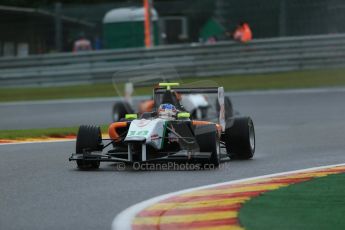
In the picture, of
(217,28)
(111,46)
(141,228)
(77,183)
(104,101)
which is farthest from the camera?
(111,46)

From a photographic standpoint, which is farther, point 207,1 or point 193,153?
point 207,1

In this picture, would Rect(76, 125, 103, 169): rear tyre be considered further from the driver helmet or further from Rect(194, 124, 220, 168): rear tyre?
Rect(194, 124, 220, 168): rear tyre

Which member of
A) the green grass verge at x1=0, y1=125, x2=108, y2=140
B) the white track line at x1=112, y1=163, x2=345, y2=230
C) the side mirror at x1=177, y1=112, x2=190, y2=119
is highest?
the side mirror at x1=177, y1=112, x2=190, y2=119

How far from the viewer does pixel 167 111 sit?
1065cm

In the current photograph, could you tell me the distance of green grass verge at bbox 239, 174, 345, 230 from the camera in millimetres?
6590

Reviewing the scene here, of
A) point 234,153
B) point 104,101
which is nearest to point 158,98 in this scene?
point 234,153

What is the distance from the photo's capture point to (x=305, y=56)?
2439cm

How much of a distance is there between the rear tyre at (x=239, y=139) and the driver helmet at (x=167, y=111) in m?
0.80

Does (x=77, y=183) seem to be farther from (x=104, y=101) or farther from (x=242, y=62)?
(x=242, y=62)

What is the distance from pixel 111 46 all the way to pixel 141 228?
24.5 m

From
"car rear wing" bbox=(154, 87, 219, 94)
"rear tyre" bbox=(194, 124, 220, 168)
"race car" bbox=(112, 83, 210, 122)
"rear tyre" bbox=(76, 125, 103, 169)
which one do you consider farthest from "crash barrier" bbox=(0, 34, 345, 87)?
"rear tyre" bbox=(194, 124, 220, 168)

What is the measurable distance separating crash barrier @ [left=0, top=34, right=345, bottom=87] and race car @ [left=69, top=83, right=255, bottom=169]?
44.5 feet

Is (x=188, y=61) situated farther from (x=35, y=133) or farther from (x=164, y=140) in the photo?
(x=164, y=140)

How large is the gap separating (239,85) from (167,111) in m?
13.5
